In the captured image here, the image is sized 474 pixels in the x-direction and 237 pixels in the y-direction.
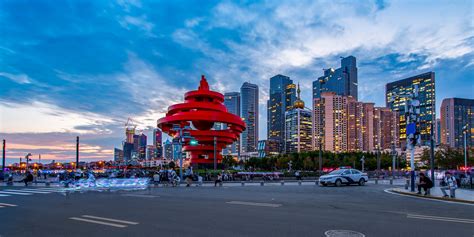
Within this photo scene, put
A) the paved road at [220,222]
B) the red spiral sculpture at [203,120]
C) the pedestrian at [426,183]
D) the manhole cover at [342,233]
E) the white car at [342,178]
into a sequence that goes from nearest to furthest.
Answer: the manhole cover at [342,233], the paved road at [220,222], the pedestrian at [426,183], the white car at [342,178], the red spiral sculpture at [203,120]

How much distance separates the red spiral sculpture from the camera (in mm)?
71188

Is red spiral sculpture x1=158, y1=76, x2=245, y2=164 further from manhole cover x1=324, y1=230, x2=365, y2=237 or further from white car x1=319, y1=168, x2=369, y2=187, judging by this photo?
manhole cover x1=324, y1=230, x2=365, y2=237

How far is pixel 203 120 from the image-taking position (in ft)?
234

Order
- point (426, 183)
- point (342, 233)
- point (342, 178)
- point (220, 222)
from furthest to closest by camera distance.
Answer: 1. point (342, 178)
2. point (426, 183)
3. point (220, 222)
4. point (342, 233)

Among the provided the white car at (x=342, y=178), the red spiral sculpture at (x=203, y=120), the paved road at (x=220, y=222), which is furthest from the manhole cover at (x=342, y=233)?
the red spiral sculpture at (x=203, y=120)

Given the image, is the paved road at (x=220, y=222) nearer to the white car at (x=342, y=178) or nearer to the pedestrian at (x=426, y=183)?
the pedestrian at (x=426, y=183)

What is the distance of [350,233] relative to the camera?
9.05m

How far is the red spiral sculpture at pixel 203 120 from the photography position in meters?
71.2

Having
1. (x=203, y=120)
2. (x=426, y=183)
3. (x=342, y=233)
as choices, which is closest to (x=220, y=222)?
(x=342, y=233)

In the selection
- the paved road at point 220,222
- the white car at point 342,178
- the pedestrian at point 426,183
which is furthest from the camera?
the white car at point 342,178

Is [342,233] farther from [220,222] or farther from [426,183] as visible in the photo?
[426,183]

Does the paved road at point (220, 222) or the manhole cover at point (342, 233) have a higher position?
the manhole cover at point (342, 233)

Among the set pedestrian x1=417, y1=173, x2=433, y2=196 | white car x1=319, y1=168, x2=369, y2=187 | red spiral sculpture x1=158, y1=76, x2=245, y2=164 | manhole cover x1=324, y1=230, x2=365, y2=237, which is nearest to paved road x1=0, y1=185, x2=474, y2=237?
manhole cover x1=324, y1=230, x2=365, y2=237

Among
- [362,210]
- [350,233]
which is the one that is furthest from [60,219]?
[362,210]
